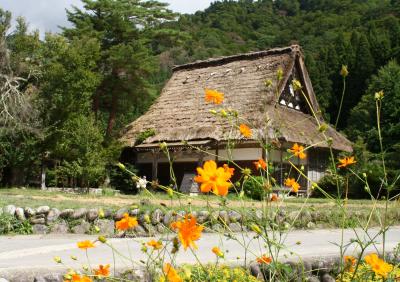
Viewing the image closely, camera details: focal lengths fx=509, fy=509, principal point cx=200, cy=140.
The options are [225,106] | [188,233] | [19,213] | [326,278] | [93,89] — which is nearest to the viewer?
[188,233]

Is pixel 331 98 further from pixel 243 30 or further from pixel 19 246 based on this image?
pixel 19 246

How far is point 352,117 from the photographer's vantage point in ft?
96.2

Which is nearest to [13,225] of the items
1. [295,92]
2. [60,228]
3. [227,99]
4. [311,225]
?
[60,228]

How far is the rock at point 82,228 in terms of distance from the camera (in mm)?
8102

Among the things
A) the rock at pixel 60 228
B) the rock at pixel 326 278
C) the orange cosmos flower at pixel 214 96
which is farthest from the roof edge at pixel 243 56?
the orange cosmos flower at pixel 214 96

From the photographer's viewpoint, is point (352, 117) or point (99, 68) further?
point (352, 117)

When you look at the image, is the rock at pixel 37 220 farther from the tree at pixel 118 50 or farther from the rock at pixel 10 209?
the tree at pixel 118 50

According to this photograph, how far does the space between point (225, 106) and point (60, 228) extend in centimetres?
966

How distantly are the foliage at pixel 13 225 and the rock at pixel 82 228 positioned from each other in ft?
2.33

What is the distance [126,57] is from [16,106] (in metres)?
4.56

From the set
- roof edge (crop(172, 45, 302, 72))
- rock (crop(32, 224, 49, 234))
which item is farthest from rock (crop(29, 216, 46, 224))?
roof edge (crop(172, 45, 302, 72))

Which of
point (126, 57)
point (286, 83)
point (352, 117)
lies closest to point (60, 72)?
point (126, 57)

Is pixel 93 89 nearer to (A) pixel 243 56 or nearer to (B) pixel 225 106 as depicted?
(B) pixel 225 106

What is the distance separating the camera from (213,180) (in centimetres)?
147
